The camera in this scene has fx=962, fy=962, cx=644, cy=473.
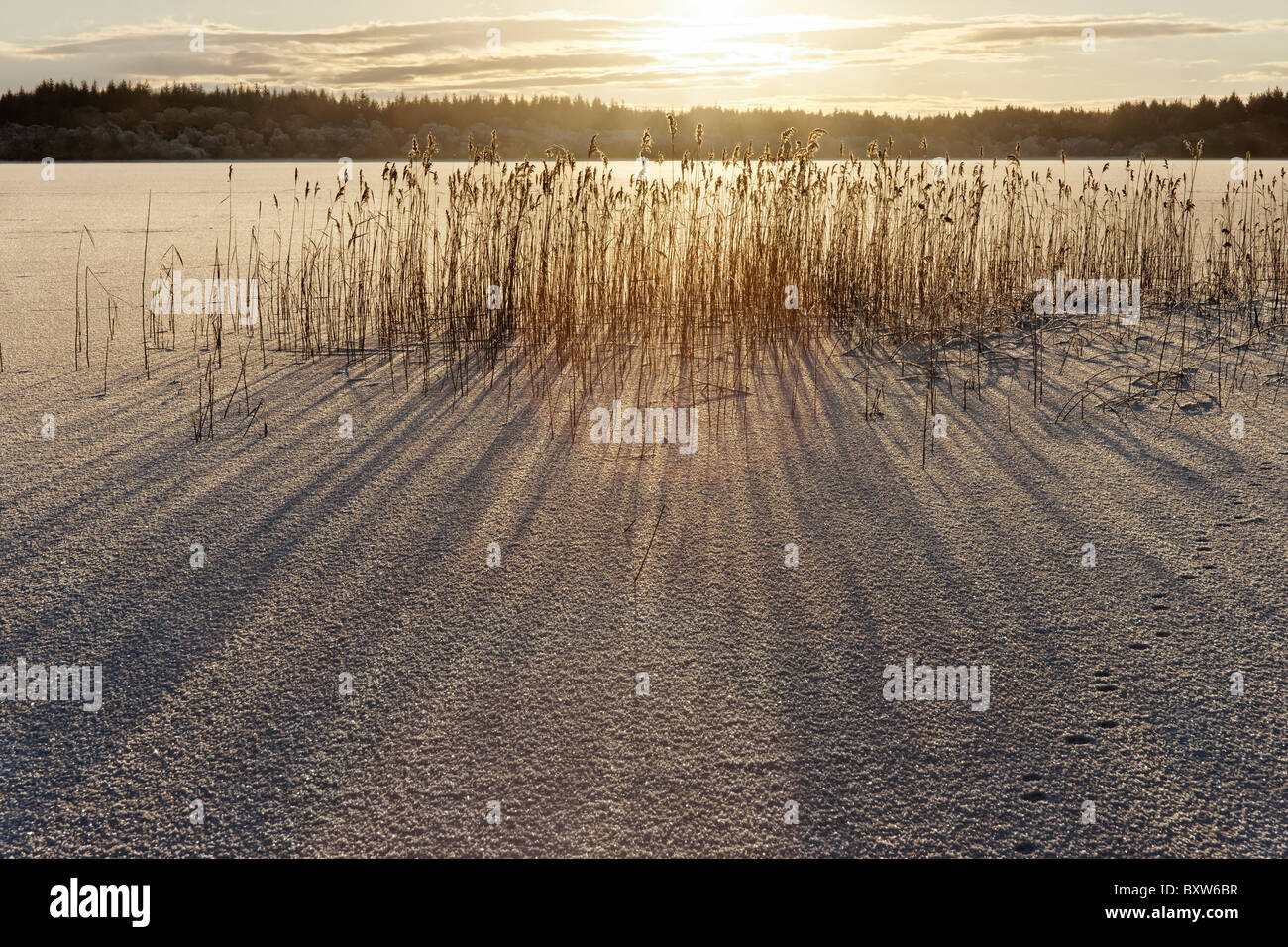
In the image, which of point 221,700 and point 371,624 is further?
point 371,624

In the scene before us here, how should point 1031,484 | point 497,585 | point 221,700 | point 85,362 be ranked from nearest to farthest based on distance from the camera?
1. point 221,700
2. point 497,585
3. point 1031,484
4. point 85,362

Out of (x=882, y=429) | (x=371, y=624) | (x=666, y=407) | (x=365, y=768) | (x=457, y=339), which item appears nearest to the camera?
(x=365, y=768)

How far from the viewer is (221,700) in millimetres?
1408

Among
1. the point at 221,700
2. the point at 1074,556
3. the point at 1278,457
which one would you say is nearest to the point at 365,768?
the point at 221,700

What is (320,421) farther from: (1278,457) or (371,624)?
(1278,457)

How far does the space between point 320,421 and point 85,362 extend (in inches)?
53.6

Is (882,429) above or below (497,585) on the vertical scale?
above

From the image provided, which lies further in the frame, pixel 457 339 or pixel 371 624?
pixel 457 339

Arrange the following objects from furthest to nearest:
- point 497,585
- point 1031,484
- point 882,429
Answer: point 882,429, point 1031,484, point 497,585

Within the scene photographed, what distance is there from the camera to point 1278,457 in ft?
8.10

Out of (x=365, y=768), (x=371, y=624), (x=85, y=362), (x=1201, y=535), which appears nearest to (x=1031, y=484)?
(x=1201, y=535)
